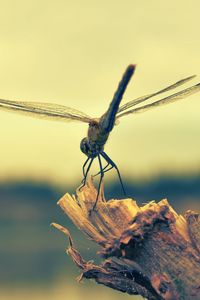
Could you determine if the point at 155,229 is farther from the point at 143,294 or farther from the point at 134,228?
the point at 143,294

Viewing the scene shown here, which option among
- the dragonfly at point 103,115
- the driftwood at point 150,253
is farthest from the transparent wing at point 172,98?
the driftwood at point 150,253

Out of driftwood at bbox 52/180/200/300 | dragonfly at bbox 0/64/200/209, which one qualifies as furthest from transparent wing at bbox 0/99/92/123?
driftwood at bbox 52/180/200/300

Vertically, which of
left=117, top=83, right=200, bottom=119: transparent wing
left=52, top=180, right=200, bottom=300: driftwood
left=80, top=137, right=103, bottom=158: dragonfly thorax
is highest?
left=117, top=83, right=200, bottom=119: transparent wing

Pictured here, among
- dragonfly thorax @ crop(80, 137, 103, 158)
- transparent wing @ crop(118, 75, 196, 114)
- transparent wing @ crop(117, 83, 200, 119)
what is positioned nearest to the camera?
dragonfly thorax @ crop(80, 137, 103, 158)

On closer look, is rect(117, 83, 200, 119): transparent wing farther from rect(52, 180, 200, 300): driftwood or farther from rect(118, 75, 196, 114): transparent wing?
rect(52, 180, 200, 300): driftwood

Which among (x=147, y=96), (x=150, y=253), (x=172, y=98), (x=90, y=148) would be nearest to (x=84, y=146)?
(x=90, y=148)

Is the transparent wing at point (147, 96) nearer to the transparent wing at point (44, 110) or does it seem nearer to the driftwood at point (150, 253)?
the transparent wing at point (44, 110)

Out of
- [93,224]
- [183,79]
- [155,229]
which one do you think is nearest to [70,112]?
[183,79]
